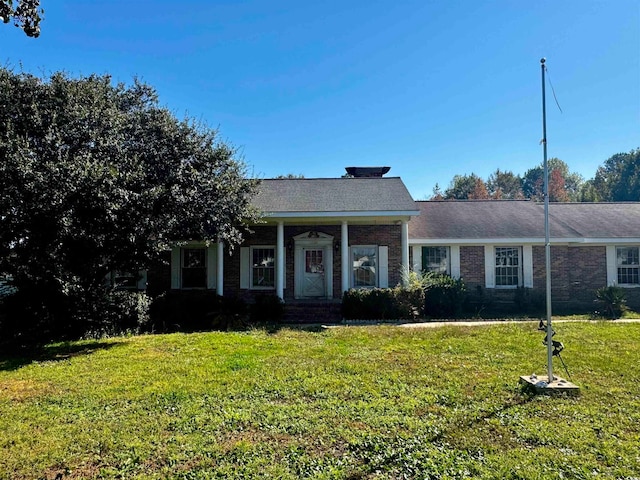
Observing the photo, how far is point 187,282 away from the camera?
15.0m

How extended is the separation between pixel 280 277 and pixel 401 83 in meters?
7.56

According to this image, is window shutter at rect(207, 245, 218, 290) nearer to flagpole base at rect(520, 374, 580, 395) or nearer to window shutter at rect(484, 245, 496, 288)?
window shutter at rect(484, 245, 496, 288)

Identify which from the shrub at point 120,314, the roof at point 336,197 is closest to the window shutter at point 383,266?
the roof at point 336,197

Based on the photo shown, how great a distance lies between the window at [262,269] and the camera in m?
14.9

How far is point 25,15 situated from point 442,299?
12.2 m

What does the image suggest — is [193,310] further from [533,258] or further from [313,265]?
[533,258]

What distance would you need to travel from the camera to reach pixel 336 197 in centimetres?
1462

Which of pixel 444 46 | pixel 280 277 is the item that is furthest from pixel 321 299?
pixel 444 46

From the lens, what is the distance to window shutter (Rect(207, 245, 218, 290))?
49.0 feet

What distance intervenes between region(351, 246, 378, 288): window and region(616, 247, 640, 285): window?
911 centimetres

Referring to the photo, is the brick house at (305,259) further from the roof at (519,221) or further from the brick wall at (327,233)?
the roof at (519,221)

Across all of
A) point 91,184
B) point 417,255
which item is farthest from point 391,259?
point 91,184

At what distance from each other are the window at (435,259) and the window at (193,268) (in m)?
8.24

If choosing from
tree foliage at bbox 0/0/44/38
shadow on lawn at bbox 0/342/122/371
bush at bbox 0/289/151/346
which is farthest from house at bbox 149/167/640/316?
tree foliage at bbox 0/0/44/38
